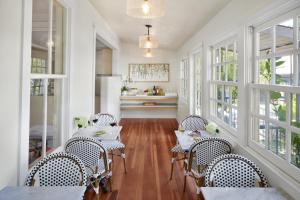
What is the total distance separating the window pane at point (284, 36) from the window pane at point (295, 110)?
1.21ft

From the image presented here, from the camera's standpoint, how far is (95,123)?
3920mm

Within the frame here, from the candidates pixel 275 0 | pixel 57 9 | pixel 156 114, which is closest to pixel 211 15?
pixel 275 0

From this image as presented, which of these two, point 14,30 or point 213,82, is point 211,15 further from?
point 14,30

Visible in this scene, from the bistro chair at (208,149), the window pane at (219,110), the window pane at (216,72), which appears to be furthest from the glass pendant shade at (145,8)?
the window pane at (219,110)

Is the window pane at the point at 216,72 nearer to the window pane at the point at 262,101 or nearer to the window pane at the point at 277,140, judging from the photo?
the window pane at the point at 262,101

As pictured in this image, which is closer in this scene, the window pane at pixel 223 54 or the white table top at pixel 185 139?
the white table top at pixel 185 139

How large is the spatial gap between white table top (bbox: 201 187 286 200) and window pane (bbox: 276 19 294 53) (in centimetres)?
104

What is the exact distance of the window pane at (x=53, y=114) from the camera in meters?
2.62

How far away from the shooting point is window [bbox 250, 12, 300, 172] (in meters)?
1.79

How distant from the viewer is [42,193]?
61.9 inches

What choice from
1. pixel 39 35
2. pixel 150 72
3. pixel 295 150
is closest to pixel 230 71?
pixel 295 150

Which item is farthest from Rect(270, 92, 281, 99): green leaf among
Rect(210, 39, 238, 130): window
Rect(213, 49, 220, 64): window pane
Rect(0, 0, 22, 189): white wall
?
Rect(0, 0, 22, 189): white wall

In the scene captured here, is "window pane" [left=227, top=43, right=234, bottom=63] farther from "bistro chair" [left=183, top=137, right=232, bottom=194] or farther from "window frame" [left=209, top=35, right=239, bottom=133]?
"bistro chair" [left=183, top=137, right=232, bottom=194]

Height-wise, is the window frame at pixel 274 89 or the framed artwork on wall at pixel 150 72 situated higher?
the framed artwork on wall at pixel 150 72
